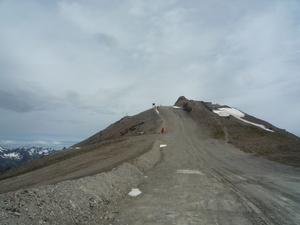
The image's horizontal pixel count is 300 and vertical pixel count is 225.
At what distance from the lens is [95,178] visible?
11.7 metres

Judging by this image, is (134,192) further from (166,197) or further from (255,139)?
(255,139)

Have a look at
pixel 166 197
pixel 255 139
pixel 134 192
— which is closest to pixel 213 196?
pixel 166 197

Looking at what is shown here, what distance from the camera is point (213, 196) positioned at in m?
11.2

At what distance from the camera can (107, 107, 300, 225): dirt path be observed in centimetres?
852

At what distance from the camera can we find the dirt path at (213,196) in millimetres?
8516

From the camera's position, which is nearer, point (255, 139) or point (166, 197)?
point (166, 197)

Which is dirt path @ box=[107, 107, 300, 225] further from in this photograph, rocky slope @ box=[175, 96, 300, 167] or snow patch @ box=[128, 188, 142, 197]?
rocky slope @ box=[175, 96, 300, 167]

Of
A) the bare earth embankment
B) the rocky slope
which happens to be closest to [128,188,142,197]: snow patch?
the bare earth embankment

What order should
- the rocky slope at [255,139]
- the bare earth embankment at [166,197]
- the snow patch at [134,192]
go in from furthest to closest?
the rocky slope at [255,139], the snow patch at [134,192], the bare earth embankment at [166,197]

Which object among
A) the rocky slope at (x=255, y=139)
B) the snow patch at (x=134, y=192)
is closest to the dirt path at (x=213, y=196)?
the snow patch at (x=134, y=192)

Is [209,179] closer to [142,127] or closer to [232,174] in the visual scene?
[232,174]

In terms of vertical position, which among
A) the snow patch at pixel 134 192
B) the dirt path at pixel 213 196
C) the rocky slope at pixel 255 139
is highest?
the rocky slope at pixel 255 139

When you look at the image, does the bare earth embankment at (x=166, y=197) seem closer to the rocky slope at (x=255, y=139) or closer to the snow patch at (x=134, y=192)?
the snow patch at (x=134, y=192)

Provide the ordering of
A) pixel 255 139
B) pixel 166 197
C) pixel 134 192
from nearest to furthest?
pixel 166 197
pixel 134 192
pixel 255 139
